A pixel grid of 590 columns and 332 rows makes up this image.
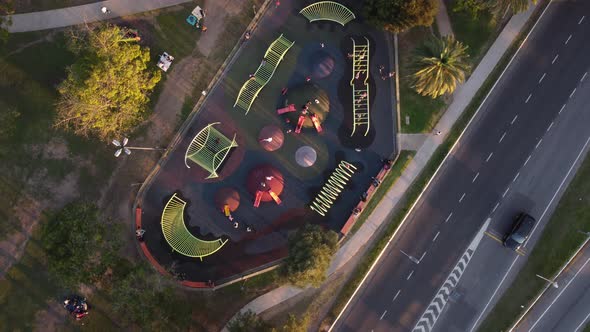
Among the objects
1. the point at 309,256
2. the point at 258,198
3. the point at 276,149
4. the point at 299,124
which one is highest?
the point at 299,124

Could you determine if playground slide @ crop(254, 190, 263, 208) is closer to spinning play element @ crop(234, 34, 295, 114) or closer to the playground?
the playground

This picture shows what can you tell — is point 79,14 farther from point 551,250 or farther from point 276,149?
point 551,250

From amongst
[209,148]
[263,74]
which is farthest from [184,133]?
[263,74]

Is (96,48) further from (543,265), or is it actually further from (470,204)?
(543,265)

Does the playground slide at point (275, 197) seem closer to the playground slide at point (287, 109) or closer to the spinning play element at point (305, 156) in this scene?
the spinning play element at point (305, 156)

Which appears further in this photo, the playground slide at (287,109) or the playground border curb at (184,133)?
the playground slide at (287,109)

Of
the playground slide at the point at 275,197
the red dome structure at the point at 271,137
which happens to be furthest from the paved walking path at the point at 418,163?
the red dome structure at the point at 271,137
